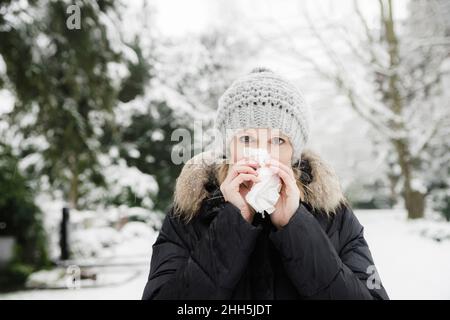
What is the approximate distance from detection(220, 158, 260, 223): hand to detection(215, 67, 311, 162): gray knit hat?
19cm

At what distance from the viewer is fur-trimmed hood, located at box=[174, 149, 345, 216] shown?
1287mm

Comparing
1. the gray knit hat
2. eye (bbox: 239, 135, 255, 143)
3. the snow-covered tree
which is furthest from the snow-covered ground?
eye (bbox: 239, 135, 255, 143)

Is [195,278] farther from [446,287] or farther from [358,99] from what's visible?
[358,99]

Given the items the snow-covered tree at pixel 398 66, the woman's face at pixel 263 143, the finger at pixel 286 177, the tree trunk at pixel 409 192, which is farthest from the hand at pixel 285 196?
→ the tree trunk at pixel 409 192

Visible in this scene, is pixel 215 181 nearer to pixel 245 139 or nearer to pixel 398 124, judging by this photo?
pixel 245 139

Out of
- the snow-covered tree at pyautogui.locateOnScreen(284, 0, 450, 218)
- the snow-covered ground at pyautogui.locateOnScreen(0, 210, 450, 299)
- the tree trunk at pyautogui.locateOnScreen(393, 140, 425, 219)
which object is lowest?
the snow-covered ground at pyautogui.locateOnScreen(0, 210, 450, 299)

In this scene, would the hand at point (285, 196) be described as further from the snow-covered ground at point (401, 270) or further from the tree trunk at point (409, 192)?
the tree trunk at point (409, 192)

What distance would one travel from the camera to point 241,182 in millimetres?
1108

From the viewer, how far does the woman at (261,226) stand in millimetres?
1087

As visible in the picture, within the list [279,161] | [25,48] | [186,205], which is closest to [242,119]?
[279,161]

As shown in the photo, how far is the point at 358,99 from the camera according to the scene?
997 cm

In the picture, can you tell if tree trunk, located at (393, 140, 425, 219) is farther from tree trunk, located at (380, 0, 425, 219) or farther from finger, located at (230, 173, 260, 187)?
finger, located at (230, 173, 260, 187)

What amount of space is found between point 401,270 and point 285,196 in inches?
202
